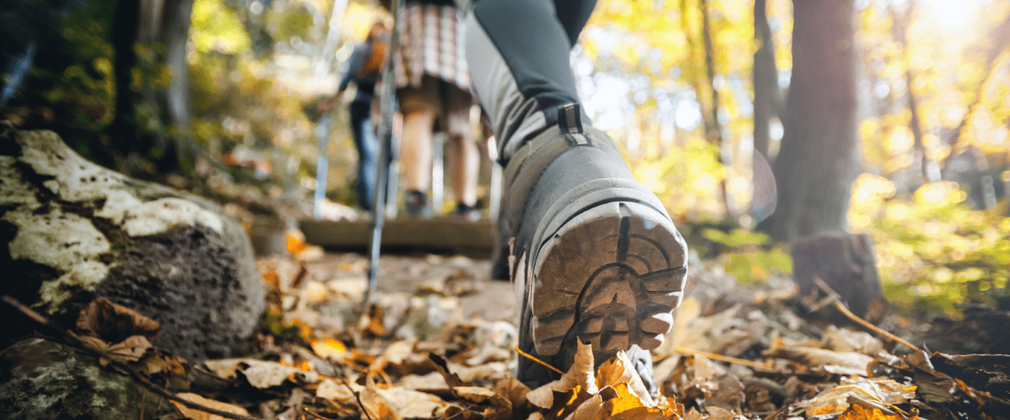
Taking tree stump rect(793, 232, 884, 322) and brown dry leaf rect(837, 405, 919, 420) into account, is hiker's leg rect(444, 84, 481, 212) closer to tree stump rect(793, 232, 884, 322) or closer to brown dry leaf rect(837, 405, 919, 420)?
tree stump rect(793, 232, 884, 322)

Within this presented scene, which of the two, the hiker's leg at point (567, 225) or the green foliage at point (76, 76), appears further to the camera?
the green foliage at point (76, 76)

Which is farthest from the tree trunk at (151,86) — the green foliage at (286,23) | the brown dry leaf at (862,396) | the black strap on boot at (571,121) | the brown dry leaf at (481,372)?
the green foliage at (286,23)

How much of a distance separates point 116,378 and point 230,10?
12.3 meters

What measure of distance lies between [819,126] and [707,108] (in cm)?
411

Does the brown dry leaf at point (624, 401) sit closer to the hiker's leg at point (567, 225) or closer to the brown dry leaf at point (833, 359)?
the hiker's leg at point (567, 225)

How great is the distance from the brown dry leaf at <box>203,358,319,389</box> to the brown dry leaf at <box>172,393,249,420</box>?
0.08 meters

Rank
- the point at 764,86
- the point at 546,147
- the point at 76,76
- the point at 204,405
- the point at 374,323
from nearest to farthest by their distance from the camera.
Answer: the point at 204,405 < the point at 546,147 < the point at 374,323 < the point at 76,76 < the point at 764,86

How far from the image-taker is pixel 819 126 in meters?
3.79

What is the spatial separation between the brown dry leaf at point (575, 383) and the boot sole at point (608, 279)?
40 mm

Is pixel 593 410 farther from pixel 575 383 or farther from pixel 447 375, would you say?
pixel 447 375

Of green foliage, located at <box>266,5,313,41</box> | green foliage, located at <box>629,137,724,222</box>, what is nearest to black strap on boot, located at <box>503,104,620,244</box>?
green foliage, located at <box>629,137,724,222</box>

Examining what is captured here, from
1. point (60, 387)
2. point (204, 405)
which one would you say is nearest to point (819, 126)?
point (204, 405)

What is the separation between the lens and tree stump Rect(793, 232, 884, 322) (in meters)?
1.53

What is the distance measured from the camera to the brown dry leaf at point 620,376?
26.8 inches
